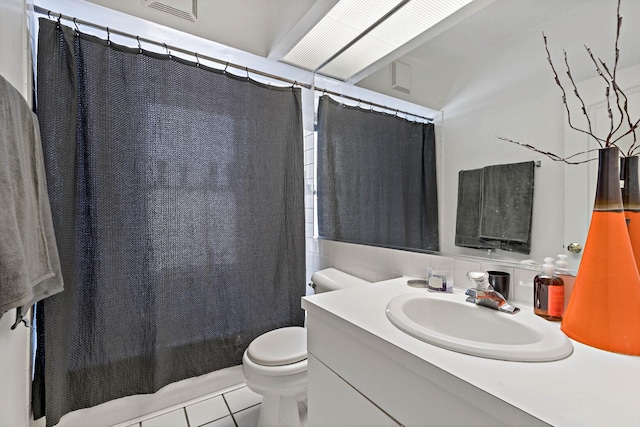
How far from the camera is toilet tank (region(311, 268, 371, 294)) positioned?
1534 mm

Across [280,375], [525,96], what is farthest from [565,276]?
[280,375]

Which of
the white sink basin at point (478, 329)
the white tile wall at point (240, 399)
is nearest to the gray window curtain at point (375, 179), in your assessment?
the white sink basin at point (478, 329)

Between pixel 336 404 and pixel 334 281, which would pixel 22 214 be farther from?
pixel 334 281

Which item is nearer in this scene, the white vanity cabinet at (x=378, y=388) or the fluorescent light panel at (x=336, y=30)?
the white vanity cabinet at (x=378, y=388)

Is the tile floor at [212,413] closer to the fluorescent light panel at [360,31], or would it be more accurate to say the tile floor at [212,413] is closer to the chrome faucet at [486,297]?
the chrome faucet at [486,297]

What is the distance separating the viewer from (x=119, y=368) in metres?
1.46

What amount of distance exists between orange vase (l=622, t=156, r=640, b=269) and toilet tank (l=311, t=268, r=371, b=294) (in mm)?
984

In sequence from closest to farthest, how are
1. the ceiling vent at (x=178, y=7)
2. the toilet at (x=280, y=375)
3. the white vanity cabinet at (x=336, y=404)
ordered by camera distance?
the white vanity cabinet at (x=336, y=404) → the toilet at (x=280, y=375) → the ceiling vent at (x=178, y=7)

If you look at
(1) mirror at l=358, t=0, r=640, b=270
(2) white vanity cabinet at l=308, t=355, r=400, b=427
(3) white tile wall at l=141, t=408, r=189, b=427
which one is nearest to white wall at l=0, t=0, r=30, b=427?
(3) white tile wall at l=141, t=408, r=189, b=427

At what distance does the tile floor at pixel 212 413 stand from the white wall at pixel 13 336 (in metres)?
0.52

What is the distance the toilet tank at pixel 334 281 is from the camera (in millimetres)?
1534

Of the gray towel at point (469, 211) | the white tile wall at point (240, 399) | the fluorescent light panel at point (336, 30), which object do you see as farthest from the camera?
the white tile wall at point (240, 399)

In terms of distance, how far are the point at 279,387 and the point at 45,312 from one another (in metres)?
1.08

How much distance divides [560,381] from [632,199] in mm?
490
